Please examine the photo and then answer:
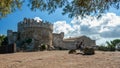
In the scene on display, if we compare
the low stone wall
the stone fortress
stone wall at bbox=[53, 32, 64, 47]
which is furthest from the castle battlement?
the low stone wall

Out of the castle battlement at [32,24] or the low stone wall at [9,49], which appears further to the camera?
the castle battlement at [32,24]

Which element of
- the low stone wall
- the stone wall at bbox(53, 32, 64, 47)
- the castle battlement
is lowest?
the low stone wall

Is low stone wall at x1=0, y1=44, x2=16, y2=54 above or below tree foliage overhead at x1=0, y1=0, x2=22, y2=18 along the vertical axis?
below

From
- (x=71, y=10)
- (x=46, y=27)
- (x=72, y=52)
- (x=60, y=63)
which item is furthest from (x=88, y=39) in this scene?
(x=71, y=10)

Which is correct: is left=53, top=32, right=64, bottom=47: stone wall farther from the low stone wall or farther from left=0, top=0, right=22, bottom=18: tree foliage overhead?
left=0, top=0, right=22, bottom=18: tree foliage overhead

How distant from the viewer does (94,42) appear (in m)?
77.6

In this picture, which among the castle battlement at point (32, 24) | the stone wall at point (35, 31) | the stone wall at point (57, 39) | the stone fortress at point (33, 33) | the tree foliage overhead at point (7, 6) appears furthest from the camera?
the stone wall at point (57, 39)

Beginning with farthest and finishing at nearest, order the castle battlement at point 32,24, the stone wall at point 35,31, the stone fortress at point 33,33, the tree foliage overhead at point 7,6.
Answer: the castle battlement at point 32,24
the stone wall at point 35,31
the stone fortress at point 33,33
the tree foliage overhead at point 7,6

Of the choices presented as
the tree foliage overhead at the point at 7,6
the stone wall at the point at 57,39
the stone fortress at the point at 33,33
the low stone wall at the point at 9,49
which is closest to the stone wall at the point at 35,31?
the stone fortress at the point at 33,33

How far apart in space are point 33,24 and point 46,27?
239 centimetres

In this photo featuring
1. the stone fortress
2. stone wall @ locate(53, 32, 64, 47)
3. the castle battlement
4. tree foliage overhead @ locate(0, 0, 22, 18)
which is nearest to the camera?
tree foliage overhead @ locate(0, 0, 22, 18)

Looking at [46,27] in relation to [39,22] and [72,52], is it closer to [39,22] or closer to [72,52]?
[39,22]

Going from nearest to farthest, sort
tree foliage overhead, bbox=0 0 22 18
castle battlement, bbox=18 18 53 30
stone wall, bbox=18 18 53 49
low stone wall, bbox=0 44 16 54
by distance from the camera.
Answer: tree foliage overhead, bbox=0 0 22 18 < low stone wall, bbox=0 44 16 54 < stone wall, bbox=18 18 53 49 < castle battlement, bbox=18 18 53 30

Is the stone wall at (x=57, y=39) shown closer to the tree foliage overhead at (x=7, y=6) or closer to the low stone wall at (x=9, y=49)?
the low stone wall at (x=9, y=49)
